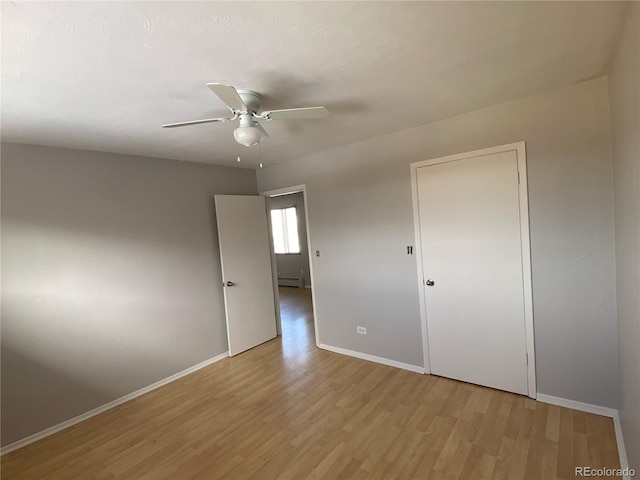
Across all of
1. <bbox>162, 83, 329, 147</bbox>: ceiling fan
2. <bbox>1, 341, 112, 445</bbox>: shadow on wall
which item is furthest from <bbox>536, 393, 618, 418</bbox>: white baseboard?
<bbox>1, 341, 112, 445</bbox>: shadow on wall

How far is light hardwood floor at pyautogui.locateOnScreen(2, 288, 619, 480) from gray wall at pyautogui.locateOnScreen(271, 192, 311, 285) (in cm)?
445

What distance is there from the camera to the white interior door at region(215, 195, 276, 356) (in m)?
3.77

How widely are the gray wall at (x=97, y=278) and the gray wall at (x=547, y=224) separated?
76.6 inches

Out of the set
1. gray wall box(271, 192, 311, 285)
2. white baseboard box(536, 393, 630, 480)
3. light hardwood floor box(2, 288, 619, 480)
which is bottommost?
light hardwood floor box(2, 288, 619, 480)

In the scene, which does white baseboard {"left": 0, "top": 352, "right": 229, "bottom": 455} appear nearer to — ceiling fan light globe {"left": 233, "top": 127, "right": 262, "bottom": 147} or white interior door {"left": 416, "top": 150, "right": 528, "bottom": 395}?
white interior door {"left": 416, "top": 150, "right": 528, "bottom": 395}

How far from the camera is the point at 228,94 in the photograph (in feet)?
4.82

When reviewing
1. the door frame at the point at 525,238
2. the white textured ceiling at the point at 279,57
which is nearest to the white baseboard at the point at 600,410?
the door frame at the point at 525,238

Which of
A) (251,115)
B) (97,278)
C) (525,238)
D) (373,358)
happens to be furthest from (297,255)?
(251,115)

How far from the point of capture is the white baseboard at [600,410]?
1817 mm

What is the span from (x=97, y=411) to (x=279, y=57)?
10.9 ft

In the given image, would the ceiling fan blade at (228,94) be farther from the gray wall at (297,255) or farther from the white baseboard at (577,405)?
the gray wall at (297,255)

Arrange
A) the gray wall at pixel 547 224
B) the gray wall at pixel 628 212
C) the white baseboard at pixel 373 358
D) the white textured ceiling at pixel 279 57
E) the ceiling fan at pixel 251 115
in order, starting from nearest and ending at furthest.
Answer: the white textured ceiling at pixel 279 57
the gray wall at pixel 628 212
the ceiling fan at pixel 251 115
the gray wall at pixel 547 224
the white baseboard at pixel 373 358

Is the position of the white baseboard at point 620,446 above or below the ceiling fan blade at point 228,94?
below

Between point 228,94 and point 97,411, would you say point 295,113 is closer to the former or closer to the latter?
point 228,94
